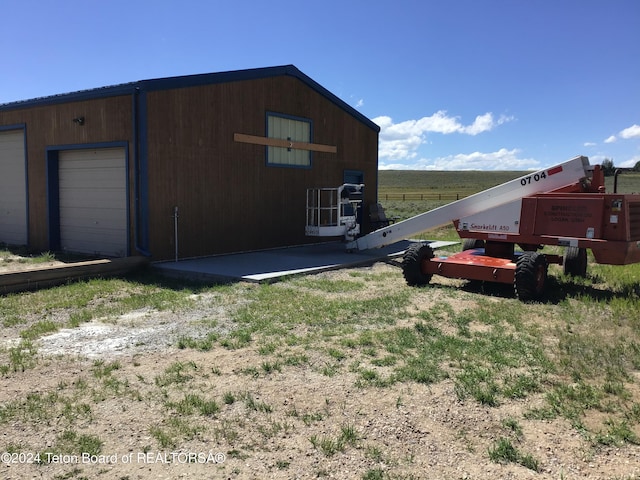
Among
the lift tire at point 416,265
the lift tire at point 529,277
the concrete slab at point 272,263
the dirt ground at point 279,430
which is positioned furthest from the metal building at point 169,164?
the lift tire at point 529,277

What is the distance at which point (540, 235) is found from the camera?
8.78 metres

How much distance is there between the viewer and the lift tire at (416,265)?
9.29 metres

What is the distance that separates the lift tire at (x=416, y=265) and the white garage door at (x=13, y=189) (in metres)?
10.5

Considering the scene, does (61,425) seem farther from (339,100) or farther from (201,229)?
(339,100)

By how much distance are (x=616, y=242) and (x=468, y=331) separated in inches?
132

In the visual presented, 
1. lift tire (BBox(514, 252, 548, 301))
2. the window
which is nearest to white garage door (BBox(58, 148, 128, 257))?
the window

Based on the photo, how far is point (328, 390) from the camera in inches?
178

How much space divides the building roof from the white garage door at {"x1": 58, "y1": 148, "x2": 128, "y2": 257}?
1233mm

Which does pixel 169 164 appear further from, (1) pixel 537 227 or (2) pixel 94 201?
(1) pixel 537 227

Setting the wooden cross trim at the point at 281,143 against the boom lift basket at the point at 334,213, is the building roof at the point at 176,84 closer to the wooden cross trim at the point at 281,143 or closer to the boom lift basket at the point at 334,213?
the wooden cross trim at the point at 281,143

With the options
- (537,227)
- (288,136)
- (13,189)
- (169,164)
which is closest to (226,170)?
(169,164)

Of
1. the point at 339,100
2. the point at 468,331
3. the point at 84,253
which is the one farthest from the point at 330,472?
the point at 339,100

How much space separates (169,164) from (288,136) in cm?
425

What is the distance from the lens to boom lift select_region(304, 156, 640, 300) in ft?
26.4
